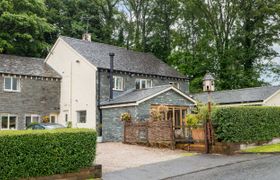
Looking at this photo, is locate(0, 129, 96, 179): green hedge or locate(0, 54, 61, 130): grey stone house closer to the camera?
locate(0, 129, 96, 179): green hedge

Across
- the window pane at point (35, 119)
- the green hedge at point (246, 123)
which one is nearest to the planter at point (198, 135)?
the green hedge at point (246, 123)

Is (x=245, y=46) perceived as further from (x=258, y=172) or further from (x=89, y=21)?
(x=258, y=172)

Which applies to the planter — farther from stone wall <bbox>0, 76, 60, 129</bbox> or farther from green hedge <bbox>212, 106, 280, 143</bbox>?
stone wall <bbox>0, 76, 60, 129</bbox>

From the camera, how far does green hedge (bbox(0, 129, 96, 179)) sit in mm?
12055

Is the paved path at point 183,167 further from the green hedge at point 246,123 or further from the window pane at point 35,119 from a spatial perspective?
the window pane at point 35,119

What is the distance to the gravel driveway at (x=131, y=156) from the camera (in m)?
16.5

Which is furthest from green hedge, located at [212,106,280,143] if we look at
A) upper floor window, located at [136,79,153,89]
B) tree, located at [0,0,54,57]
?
tree, located at [0,0,54,57]

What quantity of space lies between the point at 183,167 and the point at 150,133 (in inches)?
288

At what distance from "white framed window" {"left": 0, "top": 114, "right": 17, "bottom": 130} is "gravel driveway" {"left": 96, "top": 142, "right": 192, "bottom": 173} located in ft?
39.5

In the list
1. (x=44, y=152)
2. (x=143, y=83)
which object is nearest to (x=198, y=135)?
(x=44, y=152)

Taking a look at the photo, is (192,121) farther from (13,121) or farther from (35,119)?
(13,121)

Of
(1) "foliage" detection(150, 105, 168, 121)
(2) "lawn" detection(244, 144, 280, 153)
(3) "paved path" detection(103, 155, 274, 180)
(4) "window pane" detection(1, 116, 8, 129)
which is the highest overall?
(1) "foliage" detection(150, 105, 168, 121)

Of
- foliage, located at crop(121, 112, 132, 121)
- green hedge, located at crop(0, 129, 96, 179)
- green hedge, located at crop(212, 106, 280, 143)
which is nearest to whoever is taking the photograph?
green hedge, located at crop(0, 129, 96, 179)

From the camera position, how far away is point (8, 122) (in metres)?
30.6
